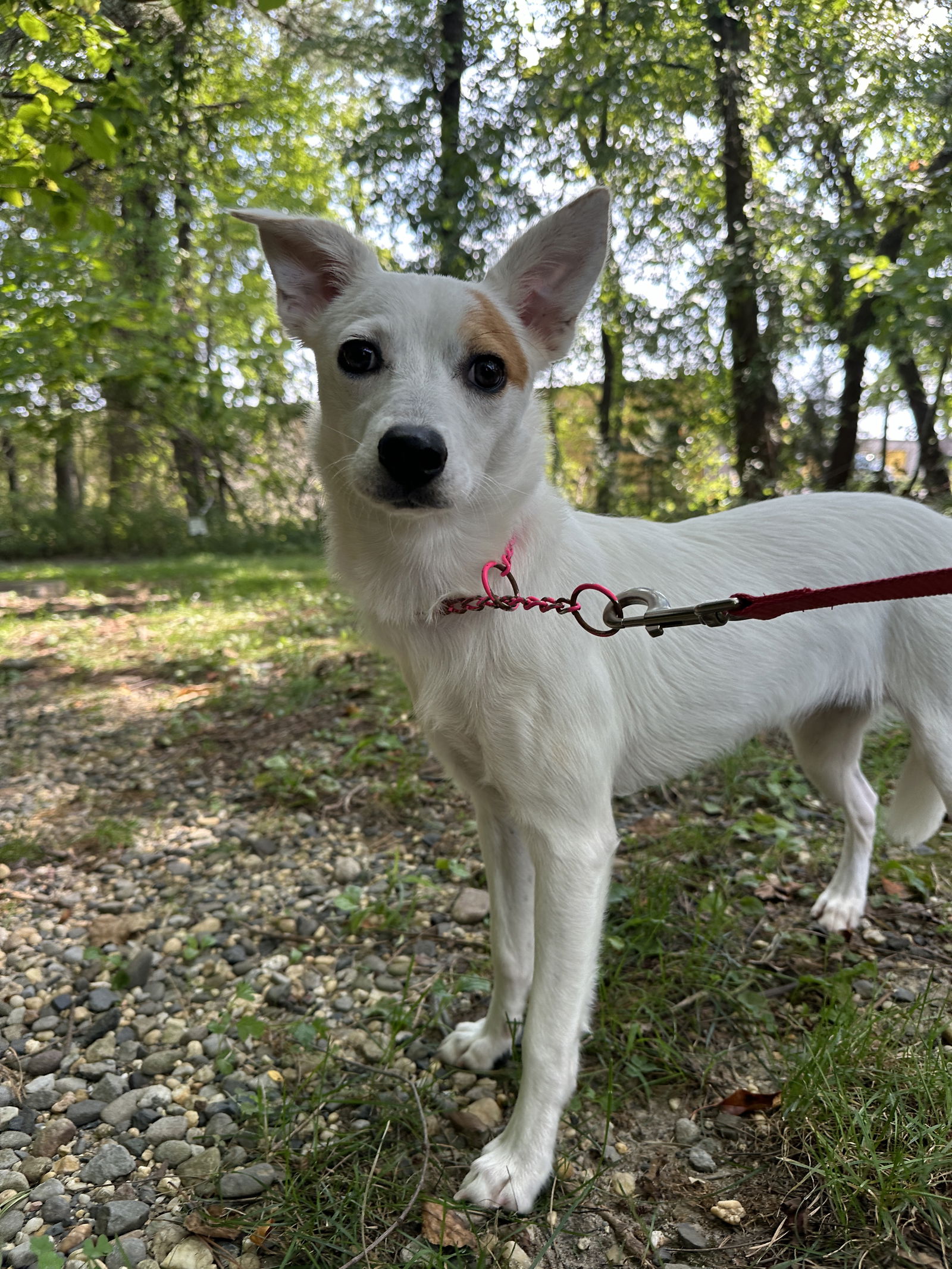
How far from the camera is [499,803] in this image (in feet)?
6.26

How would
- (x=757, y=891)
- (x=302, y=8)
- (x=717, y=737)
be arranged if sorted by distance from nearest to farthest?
(x=717, y=737) → (x=757, y=891) → (x=302, y=8)

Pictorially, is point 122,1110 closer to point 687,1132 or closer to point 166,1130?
point 166,1130

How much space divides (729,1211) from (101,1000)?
1.84 meters

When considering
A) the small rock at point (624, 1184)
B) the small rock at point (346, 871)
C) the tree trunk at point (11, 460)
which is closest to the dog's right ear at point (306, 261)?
the small rock at point (346, 871)

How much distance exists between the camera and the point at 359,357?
1.77 metres

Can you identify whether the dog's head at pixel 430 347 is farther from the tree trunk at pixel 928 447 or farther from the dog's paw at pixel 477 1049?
the tree trunk at pixel 928 447

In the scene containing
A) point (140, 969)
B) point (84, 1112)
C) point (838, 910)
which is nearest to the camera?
point (84, 1112)

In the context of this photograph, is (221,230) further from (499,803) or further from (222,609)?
(499,803)

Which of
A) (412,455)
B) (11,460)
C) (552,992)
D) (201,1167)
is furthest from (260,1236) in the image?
(11,460)

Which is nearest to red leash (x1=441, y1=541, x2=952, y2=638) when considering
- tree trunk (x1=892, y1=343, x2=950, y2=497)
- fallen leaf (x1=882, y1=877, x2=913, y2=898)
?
fallen leaf (x1=882, y1=877, x2=913, y2=898)

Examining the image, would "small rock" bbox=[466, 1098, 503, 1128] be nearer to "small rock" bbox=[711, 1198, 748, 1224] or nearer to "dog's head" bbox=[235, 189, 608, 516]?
"small rock" bbox=[711, 1198, 748, 1224]

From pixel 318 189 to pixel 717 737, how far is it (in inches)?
629

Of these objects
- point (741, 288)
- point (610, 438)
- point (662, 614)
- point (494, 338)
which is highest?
point (741, 288)

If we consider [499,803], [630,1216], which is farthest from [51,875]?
[630,1216]
